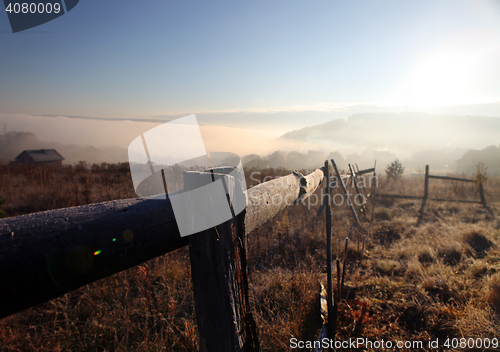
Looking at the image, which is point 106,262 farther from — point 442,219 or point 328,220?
point 442,219

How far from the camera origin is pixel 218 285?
108 cm

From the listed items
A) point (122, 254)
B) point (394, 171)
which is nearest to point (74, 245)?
point (122, 254)

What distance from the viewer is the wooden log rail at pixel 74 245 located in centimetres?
58

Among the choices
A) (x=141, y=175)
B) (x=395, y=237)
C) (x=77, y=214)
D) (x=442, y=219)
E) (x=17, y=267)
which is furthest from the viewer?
(x=442, y=219)

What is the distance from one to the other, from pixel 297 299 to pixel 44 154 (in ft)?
103

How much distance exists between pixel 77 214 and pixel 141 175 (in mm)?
481

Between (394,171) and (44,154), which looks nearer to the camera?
(394,171)

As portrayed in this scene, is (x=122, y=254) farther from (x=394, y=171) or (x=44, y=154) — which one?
(x=44, y=154)

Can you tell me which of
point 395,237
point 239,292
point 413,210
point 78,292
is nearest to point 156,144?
point 239,292

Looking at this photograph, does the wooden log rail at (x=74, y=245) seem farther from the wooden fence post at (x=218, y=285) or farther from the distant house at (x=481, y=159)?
the distant house at (x=481, y=159)

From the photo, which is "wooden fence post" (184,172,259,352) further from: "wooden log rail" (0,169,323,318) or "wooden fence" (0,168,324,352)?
"wooden log rail" (0,169,323,318)

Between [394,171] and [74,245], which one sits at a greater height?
[74,245]

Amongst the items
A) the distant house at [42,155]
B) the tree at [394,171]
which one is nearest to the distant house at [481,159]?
the tree at [394,171]

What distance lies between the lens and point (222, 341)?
1099 mm
